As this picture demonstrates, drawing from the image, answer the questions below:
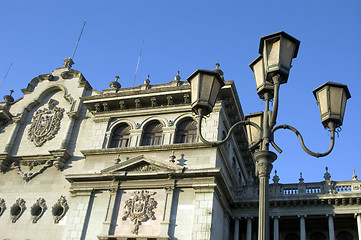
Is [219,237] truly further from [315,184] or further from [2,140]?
[2,140]

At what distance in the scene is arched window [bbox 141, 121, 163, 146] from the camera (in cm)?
2472

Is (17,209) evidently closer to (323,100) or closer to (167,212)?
(167,212)

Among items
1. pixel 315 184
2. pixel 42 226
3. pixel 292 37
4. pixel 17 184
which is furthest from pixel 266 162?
pixel 17 184

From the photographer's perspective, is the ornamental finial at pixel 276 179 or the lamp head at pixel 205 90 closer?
the lamp head at pixel 205 90

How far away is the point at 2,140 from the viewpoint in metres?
28.2

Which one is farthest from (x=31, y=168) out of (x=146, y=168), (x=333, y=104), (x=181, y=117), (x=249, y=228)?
(x=333, y=104)

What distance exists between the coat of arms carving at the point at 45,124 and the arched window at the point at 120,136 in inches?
172

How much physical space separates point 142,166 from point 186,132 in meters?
3.36

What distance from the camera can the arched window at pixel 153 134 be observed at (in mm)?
24719

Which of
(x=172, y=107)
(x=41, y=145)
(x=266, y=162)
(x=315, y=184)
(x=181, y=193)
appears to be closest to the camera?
(x=266, y=162)

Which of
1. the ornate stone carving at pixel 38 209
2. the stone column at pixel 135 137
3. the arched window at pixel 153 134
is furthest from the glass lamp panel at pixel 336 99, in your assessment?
the ornate stone carving at pixel 38 209

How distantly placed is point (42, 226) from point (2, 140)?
7674 millimetres

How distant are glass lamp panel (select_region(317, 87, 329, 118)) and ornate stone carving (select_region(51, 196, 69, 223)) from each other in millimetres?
18092

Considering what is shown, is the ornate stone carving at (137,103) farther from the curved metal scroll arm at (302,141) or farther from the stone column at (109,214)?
the curved metal scroll arm at (302,141)
